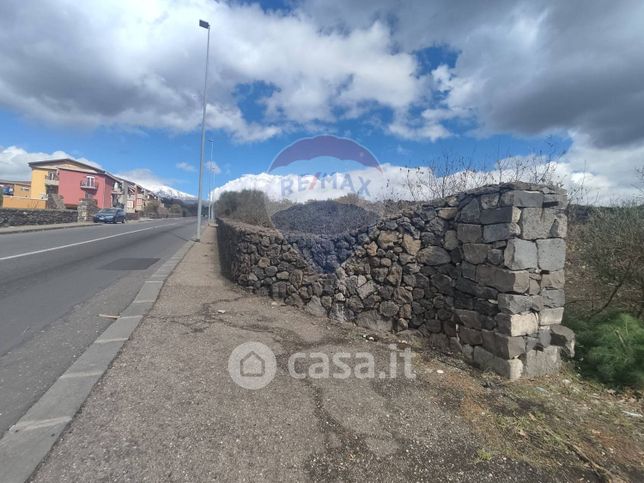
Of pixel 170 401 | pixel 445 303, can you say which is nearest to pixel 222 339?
pixel 170 401

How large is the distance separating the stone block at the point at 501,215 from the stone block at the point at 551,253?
0.45 meters

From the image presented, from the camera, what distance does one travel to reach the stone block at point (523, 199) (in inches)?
144

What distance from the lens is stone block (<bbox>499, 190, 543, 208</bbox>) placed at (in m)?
3.66

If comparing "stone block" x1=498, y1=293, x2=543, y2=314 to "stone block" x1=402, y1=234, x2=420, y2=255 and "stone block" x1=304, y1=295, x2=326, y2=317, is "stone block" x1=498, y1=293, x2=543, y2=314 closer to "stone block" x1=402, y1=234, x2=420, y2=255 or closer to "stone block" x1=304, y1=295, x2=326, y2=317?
"stone block" x1=402, y1=234, x2=420, y2=255

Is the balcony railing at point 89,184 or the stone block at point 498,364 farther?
the balcony railing at point 89,184

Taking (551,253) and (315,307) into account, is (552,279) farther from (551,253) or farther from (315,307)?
(315,307)

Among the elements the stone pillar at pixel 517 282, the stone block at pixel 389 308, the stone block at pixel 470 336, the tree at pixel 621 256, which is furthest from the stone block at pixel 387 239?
the tree at pixel 621 256

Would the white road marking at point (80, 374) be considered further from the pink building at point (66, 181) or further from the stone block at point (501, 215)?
the pink building at point (66, 181)

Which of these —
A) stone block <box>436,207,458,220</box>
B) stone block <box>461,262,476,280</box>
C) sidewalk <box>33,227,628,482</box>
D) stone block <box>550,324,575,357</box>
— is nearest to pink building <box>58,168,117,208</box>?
sidewalk <box>33,227,628,482</box>

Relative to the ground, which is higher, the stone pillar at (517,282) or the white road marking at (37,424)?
the stone pillar at (517,282)

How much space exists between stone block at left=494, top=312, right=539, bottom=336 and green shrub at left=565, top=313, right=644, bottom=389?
851mm

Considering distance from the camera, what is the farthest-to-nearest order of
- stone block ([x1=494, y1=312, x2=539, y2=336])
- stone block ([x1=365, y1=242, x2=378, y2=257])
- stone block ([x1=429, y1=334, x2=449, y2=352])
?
stone block ([x1=365, y1=242, x2=378, y2=257]) → stone block ([x1=429, y1=334, x2=449, y2=352]) → stone block ([x1=494, y1=312, x2=539, y2=336])
